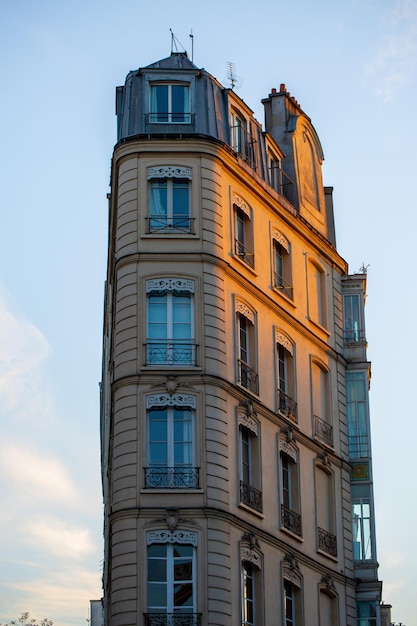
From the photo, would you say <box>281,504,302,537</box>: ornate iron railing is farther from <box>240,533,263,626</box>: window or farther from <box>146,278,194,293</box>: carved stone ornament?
<box>146,278,194,293</box>: carved stone ornament

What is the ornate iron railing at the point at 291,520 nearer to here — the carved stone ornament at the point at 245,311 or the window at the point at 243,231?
the carved stone ornament at the point at 245,311

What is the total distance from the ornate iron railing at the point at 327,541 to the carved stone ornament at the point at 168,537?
297 inches

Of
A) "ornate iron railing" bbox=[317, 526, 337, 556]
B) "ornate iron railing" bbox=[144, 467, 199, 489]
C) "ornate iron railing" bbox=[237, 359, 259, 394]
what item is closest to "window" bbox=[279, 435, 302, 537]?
"ornate iron railing" bbox=[317, 526, 337, 556]

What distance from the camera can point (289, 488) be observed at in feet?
152

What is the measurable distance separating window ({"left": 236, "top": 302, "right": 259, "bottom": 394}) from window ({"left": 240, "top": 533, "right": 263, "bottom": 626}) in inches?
187

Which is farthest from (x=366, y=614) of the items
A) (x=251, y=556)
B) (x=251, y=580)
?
(x=251, y=556)

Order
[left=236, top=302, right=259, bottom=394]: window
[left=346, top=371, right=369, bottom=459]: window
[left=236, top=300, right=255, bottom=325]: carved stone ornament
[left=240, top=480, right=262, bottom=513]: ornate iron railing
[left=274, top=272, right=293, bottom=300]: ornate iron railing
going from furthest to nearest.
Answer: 1. [left=346, top=371, right=369, bottom=459]: window
2. [left=274, top=272, right=293, bottom=300]: ornate iron railing
3. [left=236, top=300, right=255, bottom=325]: carved stone ornament
4. [left=236, top=302, right=259, bottom=394]: window
5. [left=240, top=480, right=262, bottom=513]: ornate iron railing

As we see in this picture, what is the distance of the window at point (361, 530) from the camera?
49.2 meters

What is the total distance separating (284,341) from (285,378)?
3.85ft

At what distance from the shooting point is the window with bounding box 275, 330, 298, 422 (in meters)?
46.8

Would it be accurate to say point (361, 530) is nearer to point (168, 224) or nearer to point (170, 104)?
point (168, 224)

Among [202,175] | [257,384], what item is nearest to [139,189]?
[202,175]

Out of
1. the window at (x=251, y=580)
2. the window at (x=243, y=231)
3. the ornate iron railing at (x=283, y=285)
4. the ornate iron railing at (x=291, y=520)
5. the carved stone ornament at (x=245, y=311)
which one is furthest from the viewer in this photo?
the ornate iron railing at (x=283, y=285)

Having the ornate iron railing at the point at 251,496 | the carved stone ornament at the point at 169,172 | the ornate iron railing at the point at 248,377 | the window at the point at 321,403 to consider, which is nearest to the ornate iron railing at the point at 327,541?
the window at the point at 321,403
